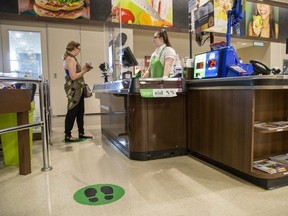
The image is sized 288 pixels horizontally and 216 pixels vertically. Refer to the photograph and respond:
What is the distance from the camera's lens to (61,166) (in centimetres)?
238

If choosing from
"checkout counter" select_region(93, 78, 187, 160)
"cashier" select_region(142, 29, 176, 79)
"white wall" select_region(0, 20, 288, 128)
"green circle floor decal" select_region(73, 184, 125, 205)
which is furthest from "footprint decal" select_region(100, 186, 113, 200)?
"white wall" select_region(0, 20, 288, 128)

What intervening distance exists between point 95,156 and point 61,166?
440 millimetres

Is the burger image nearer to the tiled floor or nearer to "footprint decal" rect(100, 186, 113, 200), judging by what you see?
the tiled floor

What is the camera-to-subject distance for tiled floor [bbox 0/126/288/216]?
59.0 inches

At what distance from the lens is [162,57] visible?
276cm

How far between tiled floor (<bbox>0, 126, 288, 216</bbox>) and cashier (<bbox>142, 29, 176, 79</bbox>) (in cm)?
103

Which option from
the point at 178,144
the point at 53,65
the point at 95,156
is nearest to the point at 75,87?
the point at 95,156


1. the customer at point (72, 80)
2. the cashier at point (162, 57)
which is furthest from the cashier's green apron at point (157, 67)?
the customer at point (72, 80)

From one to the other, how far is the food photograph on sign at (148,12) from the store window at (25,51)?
7.37ft

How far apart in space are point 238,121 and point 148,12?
16.7 ft

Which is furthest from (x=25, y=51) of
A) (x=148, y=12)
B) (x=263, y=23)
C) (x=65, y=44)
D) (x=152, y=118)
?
(x=263, y=23)

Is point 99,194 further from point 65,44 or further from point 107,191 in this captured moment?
point 65,44

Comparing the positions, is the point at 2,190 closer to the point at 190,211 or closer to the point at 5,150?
the point at 5,150

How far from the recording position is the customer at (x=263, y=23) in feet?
25.0
